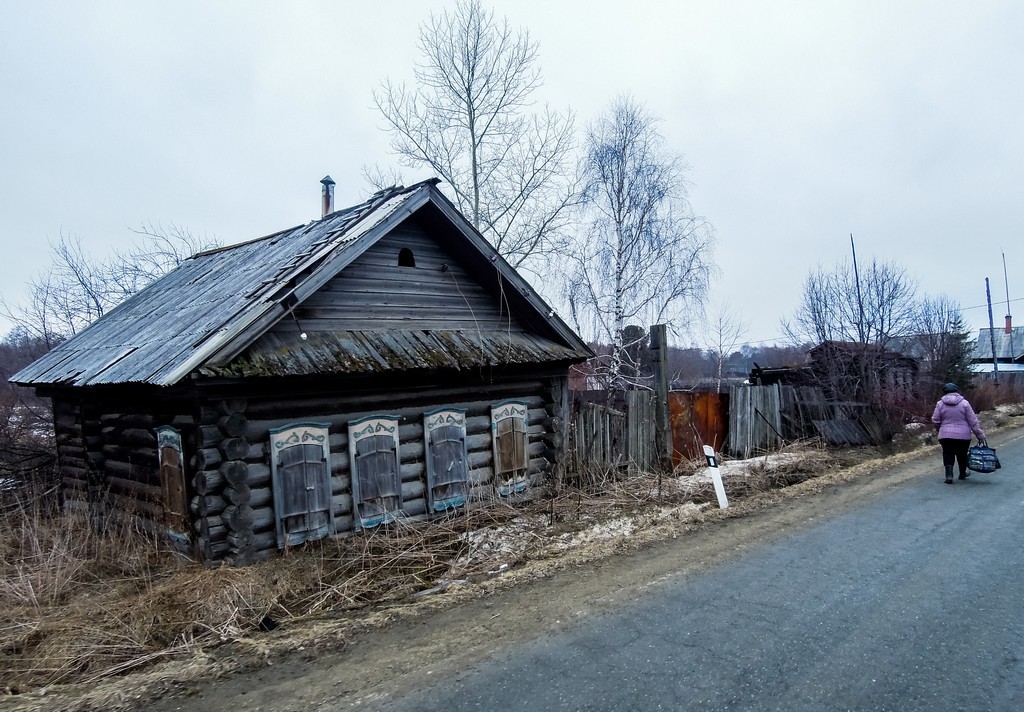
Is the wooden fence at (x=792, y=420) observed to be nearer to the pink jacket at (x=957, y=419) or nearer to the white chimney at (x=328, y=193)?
the pink jacket at (x=957, y=419)

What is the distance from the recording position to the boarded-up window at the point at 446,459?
31.1ft

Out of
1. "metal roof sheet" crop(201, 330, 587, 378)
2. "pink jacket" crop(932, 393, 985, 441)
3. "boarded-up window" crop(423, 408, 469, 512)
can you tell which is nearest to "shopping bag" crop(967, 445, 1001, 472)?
"pink jacket" crop(932, 393, 985, 441)

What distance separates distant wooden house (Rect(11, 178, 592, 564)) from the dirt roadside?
2535 mm

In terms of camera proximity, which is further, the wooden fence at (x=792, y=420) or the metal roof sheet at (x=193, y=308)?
the wooden fence at (x=792, y=420)

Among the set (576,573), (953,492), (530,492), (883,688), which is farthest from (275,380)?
(953,492)

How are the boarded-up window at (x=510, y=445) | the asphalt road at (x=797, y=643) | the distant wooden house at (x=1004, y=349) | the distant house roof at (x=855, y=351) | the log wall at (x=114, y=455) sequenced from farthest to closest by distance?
the distant wooden house at (x=1004, y=349) → the distant house roof at (x=855, y=351) → the boarded-up window at (x=510, y=445) → the log wall at (x=114, y=455) → the asphalt road at (x=797, y=643)

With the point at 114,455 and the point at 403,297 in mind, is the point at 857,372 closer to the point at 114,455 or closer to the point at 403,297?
the point at 403,297

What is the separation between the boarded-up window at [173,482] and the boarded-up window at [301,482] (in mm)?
1086

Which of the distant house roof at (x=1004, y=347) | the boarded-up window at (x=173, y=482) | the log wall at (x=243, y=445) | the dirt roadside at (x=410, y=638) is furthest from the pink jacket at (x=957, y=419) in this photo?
the distant house roof at (x=1004, y=347)

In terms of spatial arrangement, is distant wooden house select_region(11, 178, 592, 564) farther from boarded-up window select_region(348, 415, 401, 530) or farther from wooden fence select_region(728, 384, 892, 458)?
wooden fence select_region(728, 384, 892, 458)

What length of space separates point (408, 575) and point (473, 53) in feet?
62.9

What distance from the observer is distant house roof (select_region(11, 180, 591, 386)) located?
7312 mm

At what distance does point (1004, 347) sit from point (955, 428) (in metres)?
56.6

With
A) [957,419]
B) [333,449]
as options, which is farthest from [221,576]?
[957,419]
